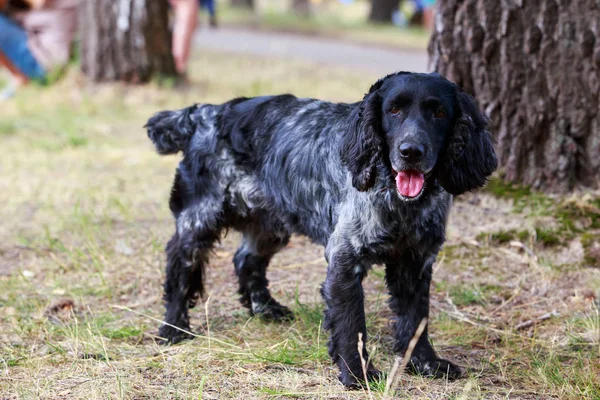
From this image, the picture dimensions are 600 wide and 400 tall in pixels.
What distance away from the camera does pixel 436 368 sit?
4.04 meters

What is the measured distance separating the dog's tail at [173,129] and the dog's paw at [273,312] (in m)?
1.01

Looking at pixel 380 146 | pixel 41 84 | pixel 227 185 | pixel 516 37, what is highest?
pixel 516 37

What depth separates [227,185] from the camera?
178 inches

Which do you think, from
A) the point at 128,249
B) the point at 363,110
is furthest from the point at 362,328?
the point at 128,249

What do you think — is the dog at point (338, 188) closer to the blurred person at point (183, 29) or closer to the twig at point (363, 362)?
the twig at point (363, 362)

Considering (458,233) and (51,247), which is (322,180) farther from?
(51,247)

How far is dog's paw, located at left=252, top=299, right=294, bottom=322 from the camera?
4.74 metres

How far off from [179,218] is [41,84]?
277 inches

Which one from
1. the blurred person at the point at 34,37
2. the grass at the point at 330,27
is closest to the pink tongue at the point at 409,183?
the blurred person at the point at 34,37

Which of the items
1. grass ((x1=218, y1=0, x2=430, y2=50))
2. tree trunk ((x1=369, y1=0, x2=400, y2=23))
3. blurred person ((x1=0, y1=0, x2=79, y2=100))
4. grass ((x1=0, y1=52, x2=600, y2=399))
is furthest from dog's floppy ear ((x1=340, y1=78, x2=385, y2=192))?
tree trunk ((x1=369, y1=0, x2=400, y2=23))

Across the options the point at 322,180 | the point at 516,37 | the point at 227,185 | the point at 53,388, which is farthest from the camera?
the point at 516,37

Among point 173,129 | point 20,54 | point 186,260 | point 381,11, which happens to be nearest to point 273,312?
point 186,260

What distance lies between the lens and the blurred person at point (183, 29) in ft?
37.2

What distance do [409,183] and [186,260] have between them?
1570 millimetres
